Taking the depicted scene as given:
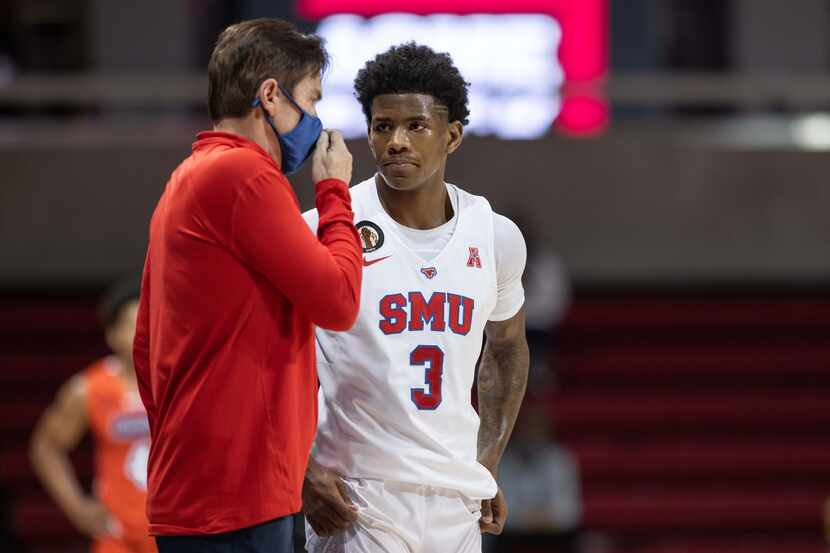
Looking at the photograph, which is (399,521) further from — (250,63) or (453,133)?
(250,63)

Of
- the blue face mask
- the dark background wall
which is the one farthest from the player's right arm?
the dark background wall

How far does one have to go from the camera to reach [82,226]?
469 inches

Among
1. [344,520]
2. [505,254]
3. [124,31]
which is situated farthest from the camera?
[124,31]

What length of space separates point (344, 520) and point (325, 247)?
0.81m

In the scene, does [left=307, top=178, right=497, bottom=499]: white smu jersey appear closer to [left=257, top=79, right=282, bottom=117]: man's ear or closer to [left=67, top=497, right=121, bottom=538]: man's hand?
[left=257, top=79, right=282, bottom=117]: man's ear

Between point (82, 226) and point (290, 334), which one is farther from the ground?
point (290, 334)

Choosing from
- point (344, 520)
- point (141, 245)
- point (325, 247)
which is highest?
point (325, 247)

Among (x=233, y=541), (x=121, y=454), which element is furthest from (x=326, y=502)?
(x=121, y=454)

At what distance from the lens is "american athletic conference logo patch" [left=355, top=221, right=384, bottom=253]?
3320 millimetres

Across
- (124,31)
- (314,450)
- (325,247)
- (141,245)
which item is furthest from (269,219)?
(124,31)

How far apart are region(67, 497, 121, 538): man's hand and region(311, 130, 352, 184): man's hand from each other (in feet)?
9.82

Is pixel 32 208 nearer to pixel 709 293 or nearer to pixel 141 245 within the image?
pixel 141 245

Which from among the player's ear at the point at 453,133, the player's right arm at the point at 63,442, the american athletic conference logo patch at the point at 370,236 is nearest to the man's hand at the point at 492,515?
the american athletic conference logo patch at the point at 370,236

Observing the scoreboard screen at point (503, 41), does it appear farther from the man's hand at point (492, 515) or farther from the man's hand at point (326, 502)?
the man's hand at point (326, 502)
